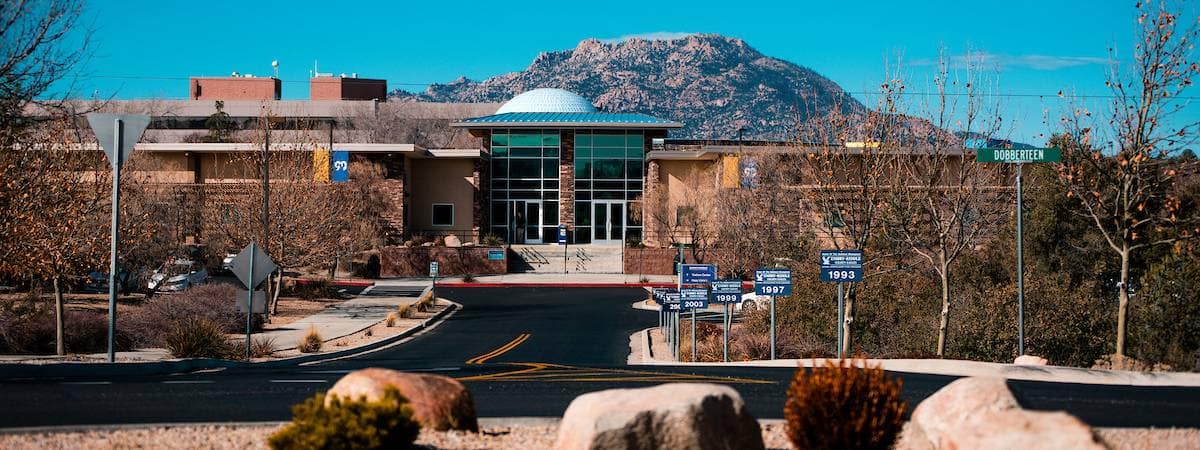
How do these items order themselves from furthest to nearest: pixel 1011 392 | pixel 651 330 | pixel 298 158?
1. pixel 298 158
2. pixel 651 330
3. pixel 1011 392

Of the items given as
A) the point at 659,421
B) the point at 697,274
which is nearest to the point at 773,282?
the point at 697,274

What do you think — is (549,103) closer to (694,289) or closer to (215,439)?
(694,289)

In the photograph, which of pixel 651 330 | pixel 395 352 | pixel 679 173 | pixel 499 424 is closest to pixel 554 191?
pixel 679 173

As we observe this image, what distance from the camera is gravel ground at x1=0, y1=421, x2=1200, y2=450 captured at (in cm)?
892

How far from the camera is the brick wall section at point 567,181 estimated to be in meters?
64.6

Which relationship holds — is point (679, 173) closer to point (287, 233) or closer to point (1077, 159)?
point (287, 233)

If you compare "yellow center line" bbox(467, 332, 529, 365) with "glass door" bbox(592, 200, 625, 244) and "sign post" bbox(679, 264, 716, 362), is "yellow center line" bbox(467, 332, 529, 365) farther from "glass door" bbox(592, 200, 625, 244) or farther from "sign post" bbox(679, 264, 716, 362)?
"glass door" bbox(592, 200, 625, 244)

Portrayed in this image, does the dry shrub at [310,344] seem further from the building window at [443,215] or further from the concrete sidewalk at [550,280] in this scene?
the building window at [443,215]

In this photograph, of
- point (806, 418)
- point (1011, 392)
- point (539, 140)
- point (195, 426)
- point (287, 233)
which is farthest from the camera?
point (539, 140)

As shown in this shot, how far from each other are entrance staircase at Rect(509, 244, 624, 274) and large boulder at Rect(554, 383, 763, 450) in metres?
50.2

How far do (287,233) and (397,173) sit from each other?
72.3 feet

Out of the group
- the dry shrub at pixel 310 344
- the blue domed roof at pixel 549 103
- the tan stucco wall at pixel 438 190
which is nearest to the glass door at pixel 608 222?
the tan stucco wall at pixel 438 190

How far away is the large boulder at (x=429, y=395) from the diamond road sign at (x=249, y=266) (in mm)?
13023

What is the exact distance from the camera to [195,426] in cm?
1005
